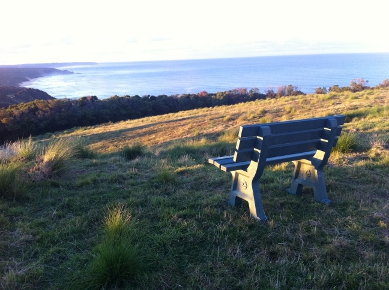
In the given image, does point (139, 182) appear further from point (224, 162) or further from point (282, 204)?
point (282, 204)

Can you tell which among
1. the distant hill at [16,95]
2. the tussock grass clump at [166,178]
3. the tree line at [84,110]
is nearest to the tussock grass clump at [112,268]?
the tussock grass clump at [166,178]

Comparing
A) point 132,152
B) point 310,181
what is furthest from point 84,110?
point 310,181

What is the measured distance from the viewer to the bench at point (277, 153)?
353cm

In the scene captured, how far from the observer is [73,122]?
3944 cm

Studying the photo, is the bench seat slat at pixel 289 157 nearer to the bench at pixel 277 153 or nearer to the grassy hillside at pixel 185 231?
the bench at pixel 277 153

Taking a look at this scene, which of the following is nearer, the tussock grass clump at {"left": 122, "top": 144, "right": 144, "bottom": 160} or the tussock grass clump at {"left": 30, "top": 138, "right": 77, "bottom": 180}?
the tussock grass clump at {"left": 30, "top": 138, "right": 77, "bottom": 180}

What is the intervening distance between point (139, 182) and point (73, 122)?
36.8 meters

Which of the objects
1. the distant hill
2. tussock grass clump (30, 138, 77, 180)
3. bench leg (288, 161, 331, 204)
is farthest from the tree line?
bench leg (288, 161, 331, 204)

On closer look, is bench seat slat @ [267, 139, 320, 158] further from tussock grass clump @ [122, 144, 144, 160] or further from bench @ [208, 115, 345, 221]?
tussock grass clump @ [122, 144, 144, 160]

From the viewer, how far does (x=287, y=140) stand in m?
3.76

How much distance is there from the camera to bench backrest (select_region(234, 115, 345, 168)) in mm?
3482

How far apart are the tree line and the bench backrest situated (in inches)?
1279

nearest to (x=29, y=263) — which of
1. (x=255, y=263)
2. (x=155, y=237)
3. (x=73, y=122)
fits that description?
(x=155, y=237)

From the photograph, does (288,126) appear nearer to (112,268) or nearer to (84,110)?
(112,268)
